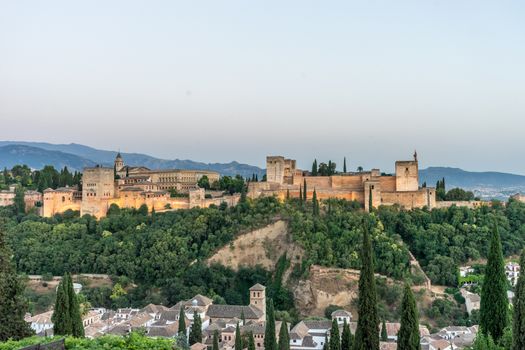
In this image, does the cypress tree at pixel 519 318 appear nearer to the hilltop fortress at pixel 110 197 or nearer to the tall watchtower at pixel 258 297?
the tall watchtower at pixel 258 297

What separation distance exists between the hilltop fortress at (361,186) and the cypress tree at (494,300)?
33.0 metres

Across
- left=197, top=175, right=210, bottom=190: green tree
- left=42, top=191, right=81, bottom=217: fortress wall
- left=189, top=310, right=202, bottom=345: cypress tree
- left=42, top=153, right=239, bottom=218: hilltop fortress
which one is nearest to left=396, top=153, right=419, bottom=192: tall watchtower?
left=42, top=153, right=239, bottom=218: hilltop fortress

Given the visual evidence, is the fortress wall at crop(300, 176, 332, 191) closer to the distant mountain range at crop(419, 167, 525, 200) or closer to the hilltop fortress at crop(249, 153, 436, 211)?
the hilltop fortress at crop(249, 153, 436, 211)

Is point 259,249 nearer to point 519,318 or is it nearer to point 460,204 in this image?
point 460,204

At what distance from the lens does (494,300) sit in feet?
53.5

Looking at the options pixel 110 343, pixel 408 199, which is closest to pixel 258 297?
pixel 408 199

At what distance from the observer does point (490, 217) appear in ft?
164

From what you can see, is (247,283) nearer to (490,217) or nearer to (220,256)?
(220,256)

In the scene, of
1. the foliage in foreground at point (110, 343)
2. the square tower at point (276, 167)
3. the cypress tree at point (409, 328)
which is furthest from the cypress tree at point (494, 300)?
the square tower at point (276, 167)

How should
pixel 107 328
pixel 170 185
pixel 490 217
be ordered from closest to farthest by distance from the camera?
pixel 107 328, pixel 490 217, pixel 170 185

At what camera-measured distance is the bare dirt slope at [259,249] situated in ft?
154

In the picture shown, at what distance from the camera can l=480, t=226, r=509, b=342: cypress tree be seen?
16172 millimetres

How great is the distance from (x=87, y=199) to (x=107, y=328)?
20.2 metres

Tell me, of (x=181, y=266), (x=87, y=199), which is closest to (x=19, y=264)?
→ (x=87, y=199)
